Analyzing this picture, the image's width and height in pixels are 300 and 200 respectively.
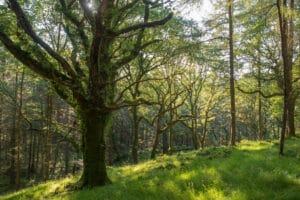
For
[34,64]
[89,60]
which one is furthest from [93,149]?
[34,64]

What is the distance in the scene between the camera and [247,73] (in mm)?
23984

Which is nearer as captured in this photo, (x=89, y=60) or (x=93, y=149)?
(x=89, y=60)

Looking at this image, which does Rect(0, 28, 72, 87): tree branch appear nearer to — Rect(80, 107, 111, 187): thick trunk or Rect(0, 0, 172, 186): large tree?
Rect(0, 0, 172, 186): large tree

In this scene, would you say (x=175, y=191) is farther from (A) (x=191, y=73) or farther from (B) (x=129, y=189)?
(A) (x=191, y=73)

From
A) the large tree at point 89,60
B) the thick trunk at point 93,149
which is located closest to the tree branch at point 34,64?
the large tree at point 89,60

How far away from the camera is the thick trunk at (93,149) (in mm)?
10109

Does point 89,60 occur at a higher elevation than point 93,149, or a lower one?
higher

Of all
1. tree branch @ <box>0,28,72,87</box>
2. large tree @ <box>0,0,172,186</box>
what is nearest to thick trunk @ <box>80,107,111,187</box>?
large tree @ <box>0,0,172,186</box>

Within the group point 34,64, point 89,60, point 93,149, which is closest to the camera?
point 89,60

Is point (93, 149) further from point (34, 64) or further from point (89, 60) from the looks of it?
point (34, 64)

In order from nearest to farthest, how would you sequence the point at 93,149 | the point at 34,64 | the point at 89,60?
the point at 89,60, the point at 34,64, the point at 93,149

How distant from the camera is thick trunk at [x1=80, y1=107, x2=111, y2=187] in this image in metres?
10.1

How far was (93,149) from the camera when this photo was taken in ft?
33.6

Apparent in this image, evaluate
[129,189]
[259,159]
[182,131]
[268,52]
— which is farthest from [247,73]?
[182,131]
